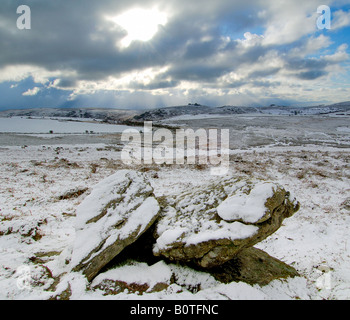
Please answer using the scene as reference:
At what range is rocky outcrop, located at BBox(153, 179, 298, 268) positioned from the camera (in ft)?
18.0

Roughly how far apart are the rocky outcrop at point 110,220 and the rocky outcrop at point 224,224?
762mm

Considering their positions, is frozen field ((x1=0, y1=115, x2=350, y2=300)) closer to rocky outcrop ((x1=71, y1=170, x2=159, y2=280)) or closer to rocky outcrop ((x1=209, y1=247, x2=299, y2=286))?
rocky outcrop ((x1=209, y1=247, x2=299, y2=286))

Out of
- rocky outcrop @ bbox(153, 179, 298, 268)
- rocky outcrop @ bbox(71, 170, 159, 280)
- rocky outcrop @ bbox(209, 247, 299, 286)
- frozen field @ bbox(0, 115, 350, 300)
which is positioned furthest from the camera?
rocky outcrop @ bbox(209, 247, 299, 286)

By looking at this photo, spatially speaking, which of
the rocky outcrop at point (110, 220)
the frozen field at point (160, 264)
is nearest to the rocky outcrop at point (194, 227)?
the rocky outcrop at point (110, 220)

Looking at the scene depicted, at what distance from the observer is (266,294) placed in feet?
17.6

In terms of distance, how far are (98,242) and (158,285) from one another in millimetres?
2053

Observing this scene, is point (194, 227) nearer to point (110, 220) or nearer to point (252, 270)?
point (252, 270)

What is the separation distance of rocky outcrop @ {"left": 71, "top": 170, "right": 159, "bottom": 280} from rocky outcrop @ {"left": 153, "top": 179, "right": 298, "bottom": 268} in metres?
0.76

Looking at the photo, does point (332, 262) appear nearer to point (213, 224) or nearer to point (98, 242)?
point (213, 224)

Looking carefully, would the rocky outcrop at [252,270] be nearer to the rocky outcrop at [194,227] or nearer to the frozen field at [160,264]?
the rocky outcrop at [194,227]

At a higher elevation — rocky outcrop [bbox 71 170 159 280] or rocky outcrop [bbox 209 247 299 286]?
rocky outcrop [bbox 71 170 159 280]

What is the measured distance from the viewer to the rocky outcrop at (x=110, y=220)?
5598 millimetres

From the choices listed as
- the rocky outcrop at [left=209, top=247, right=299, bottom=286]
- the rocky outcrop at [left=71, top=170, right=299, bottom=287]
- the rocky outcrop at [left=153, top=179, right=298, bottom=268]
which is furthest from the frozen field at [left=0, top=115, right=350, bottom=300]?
the rocky outcrop at [left=153, top=179, right=298, bottom=268]

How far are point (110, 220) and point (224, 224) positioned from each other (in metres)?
3.51
